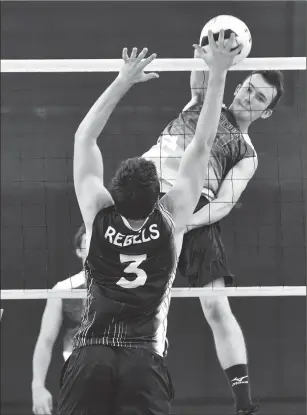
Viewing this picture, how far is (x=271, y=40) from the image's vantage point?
19.6ft

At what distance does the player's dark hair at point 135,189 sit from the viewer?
230cm

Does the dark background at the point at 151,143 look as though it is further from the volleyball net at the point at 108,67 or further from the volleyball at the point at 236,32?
the volleyball net at the point at 108,67

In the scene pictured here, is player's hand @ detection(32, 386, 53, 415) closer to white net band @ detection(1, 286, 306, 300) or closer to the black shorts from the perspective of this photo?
white net band @ detection(1, 286, 306, 300)

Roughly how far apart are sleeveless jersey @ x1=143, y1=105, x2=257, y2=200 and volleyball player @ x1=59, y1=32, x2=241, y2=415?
160cm

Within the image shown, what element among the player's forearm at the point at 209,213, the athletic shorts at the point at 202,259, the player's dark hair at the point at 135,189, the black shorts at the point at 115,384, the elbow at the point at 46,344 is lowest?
→ the elbow at the point at 46,344

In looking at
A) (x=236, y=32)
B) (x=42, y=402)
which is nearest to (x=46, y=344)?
(x=42, y=402)

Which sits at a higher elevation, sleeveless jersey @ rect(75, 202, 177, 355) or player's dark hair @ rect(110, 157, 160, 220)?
player's dark hair @ rect(110, 157, 160, 220)

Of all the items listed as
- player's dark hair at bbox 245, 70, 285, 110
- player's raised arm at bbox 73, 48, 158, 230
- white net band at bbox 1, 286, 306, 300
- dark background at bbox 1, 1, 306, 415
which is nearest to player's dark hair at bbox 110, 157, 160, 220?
player's raised arm at bbox 73, 48, 158, 230

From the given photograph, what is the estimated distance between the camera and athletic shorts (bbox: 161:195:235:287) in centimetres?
402

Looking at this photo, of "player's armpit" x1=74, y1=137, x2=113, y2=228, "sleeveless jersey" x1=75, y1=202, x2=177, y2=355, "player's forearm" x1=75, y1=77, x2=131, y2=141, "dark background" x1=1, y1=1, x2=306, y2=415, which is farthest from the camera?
"dark background" x1=1, y1=1, x2=306, y2=415

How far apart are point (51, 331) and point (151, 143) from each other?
1830 mm

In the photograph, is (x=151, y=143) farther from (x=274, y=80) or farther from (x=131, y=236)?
(x=131, y=236)

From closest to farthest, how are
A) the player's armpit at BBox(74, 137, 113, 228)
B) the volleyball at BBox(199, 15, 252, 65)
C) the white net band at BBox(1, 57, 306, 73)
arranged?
the player's armpit at BBox(74, 137, 113, 228), the white net band at BBox(1, 57, 306, 73), the volleyball at BBox(199, 15, 252, 65)

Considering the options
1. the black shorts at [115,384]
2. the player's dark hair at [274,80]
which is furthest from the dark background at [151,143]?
the black shorts at [115,384]
